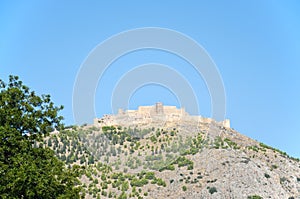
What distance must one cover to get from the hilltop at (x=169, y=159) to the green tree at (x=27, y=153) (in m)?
28.0

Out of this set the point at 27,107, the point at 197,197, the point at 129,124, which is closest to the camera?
the point at 27,107

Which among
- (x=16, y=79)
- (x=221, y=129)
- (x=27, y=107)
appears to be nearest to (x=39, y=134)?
(x=27, y=107)

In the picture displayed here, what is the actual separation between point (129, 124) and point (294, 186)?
2653 cm

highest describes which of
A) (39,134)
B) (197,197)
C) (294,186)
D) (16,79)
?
(294,186)

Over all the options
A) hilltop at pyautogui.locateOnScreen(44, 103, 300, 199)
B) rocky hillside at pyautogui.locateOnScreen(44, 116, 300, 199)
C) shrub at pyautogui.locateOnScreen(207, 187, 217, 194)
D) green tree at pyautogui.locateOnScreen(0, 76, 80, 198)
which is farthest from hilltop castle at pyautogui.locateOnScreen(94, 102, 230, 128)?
green tree at pyautogui.locateOnScreen(0, 76, 80, 198)

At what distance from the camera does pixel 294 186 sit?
6325 cm

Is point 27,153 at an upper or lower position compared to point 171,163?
lower

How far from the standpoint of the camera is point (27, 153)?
2097cm

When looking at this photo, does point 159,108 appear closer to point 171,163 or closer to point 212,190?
point 171,163

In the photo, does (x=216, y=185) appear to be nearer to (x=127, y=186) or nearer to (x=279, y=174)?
(x=127, y=186)

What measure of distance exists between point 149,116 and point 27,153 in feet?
180

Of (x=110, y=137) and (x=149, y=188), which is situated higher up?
(x=110, y=137)

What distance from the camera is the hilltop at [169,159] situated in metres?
55.7

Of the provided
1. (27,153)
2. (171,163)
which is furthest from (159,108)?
(27,153)
